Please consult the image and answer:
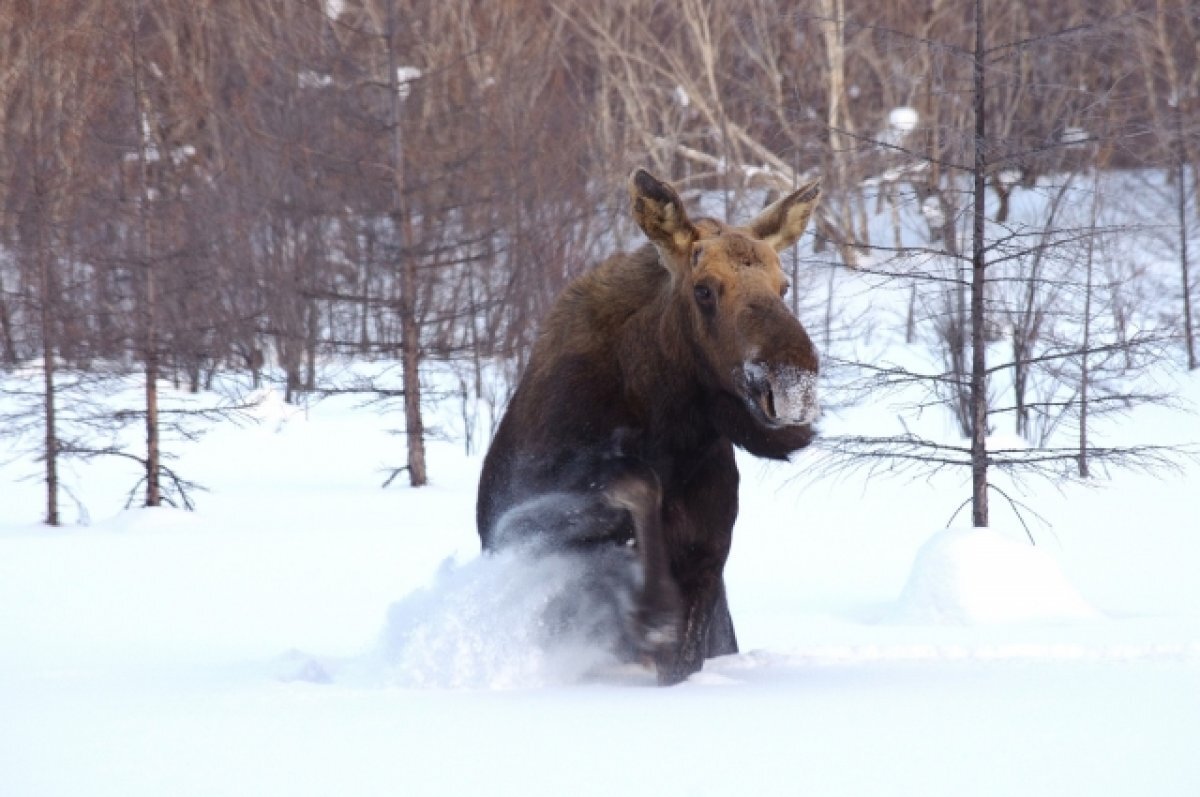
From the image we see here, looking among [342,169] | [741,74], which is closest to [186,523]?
[342,169]

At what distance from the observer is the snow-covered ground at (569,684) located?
4191 millimetres

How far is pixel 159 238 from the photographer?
19.2m

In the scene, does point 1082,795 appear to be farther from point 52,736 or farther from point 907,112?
point 907,112

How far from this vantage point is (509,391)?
26.4 meters

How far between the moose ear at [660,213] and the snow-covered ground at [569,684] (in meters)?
1.47

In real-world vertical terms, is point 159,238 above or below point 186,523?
above

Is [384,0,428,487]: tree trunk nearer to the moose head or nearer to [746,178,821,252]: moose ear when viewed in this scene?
[746,178,821,252]: moose ear

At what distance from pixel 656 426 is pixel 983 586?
406 cm

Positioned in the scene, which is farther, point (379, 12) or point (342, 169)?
point (379, 12)

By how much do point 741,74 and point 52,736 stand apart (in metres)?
35.5

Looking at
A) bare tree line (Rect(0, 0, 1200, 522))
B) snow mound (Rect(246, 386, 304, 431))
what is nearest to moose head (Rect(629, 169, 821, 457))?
bare tree line (Rect(0, 0, 1200, 522))

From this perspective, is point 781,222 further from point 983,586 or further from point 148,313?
point 148,313

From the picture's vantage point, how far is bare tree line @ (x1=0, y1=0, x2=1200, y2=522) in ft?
36.8

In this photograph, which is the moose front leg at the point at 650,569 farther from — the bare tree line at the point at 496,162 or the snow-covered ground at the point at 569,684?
the bare tree line at the point at 496,162
